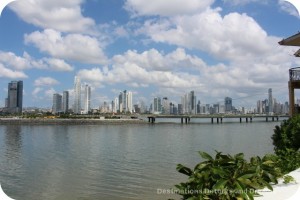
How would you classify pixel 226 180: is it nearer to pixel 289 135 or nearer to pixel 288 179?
pixel 288 179

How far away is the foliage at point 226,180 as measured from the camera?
527cm

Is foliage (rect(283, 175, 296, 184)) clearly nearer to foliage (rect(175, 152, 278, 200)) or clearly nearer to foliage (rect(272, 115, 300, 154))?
foliage (rect(175, 152, 278, 200))

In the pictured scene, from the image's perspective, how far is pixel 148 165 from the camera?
1650cm

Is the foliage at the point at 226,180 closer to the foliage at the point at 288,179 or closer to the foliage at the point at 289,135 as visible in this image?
the foliage at the point at 288,179

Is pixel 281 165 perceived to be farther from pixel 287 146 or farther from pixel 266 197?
pixel 266 197

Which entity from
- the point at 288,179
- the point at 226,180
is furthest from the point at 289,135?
the point at 226,180

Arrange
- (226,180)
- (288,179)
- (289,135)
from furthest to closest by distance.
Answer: (289,135) < (288,179) < (226,180)

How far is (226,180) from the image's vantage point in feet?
17.5

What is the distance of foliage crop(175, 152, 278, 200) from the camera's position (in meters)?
5.27

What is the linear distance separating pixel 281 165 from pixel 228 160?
204 cm

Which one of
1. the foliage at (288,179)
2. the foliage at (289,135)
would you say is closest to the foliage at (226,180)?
the foliage at (288,179)

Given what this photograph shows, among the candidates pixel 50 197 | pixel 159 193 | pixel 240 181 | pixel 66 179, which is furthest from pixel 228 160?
pixel 66 179

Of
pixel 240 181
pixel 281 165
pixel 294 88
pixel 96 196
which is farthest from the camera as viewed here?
pixel 294 88

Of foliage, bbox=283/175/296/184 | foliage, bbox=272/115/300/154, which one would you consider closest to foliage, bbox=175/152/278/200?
foliage, bbox=283/175/296/184
